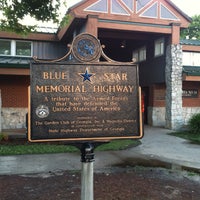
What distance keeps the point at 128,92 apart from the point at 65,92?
924 millimetres

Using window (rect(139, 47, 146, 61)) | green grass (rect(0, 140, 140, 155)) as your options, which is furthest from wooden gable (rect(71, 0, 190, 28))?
green grass (rect(0, 140, 140, 155))

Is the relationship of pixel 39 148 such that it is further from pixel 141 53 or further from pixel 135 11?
pixel 141 53

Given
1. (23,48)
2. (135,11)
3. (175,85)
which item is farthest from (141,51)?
(23,48)

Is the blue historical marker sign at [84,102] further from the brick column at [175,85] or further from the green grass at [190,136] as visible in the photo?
the brick column at [175,85]

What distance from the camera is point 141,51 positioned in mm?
21438

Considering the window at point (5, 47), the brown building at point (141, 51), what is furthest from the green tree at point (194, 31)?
the window at point (5, 47)

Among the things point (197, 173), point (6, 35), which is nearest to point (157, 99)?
point (6, 35)

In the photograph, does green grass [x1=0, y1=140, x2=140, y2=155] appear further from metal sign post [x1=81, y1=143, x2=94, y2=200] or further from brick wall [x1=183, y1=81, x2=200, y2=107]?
brick wall [x1=183, y1=81, x2=200, y2=107]

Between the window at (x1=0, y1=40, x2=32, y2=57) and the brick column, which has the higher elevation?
the window at (x1=0, y1=40, x2=32, y2=57)

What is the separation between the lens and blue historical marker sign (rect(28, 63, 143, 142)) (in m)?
3.89

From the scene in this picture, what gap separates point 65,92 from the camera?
3.97 meters

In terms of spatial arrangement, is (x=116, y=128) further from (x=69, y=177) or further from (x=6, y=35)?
(x=6, y=35)

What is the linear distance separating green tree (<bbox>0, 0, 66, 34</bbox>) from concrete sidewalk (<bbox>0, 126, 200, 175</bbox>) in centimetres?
496

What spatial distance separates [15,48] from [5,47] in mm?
628
